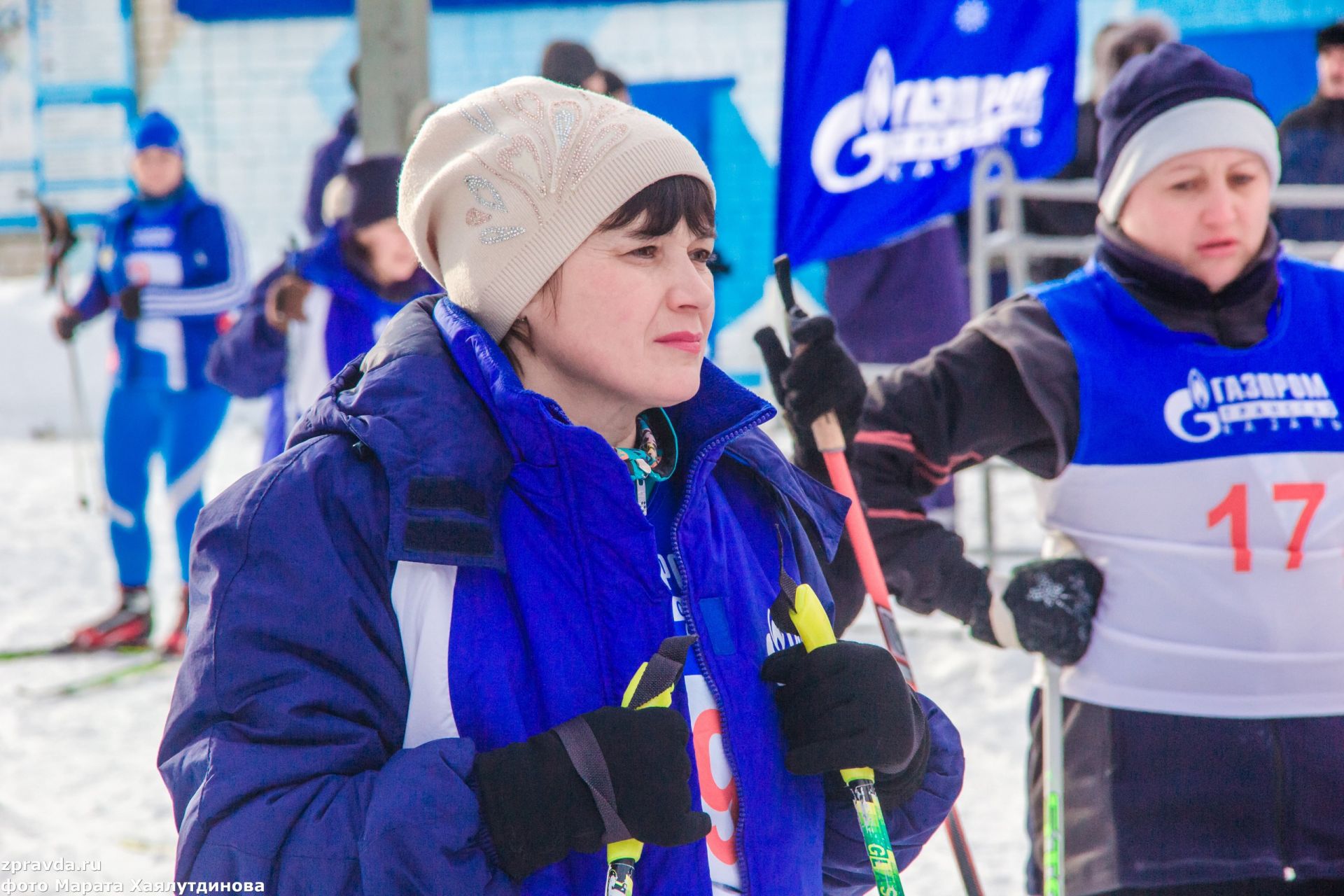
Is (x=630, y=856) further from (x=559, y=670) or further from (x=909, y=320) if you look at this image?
(x=909, y=320)

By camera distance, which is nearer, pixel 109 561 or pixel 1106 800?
pixel 1106 800

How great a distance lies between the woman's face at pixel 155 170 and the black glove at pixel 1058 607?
5.40m

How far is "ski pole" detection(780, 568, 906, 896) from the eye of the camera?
1.63 meters

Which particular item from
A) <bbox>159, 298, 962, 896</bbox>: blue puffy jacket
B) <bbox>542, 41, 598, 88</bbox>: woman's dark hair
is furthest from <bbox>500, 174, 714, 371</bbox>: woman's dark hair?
<bbox>542, 41, 598, 88</bbox>: woman's dark hair

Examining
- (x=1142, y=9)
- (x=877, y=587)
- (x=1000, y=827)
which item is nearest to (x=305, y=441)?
(x=877, y=587)

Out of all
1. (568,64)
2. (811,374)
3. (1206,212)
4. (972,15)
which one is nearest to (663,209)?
(811,374)

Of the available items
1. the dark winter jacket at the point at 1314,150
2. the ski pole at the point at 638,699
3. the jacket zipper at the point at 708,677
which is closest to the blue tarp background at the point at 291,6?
the dark winter jacket at the point at 1314,150

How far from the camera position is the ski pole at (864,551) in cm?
240

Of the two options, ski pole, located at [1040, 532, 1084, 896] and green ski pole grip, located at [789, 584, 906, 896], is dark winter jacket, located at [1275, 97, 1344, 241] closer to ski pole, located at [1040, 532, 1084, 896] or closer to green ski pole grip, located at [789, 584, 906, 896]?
ski pole, located at [1040, 532, 1084, 896]

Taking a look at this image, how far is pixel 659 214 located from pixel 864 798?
0.74 metres

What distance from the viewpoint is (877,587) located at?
2.44m

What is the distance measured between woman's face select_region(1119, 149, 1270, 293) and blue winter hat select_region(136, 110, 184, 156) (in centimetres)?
532

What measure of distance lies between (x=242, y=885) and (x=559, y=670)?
380 millimetres

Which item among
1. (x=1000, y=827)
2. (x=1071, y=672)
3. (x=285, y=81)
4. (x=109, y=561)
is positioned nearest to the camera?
(x=1071, y=672)
